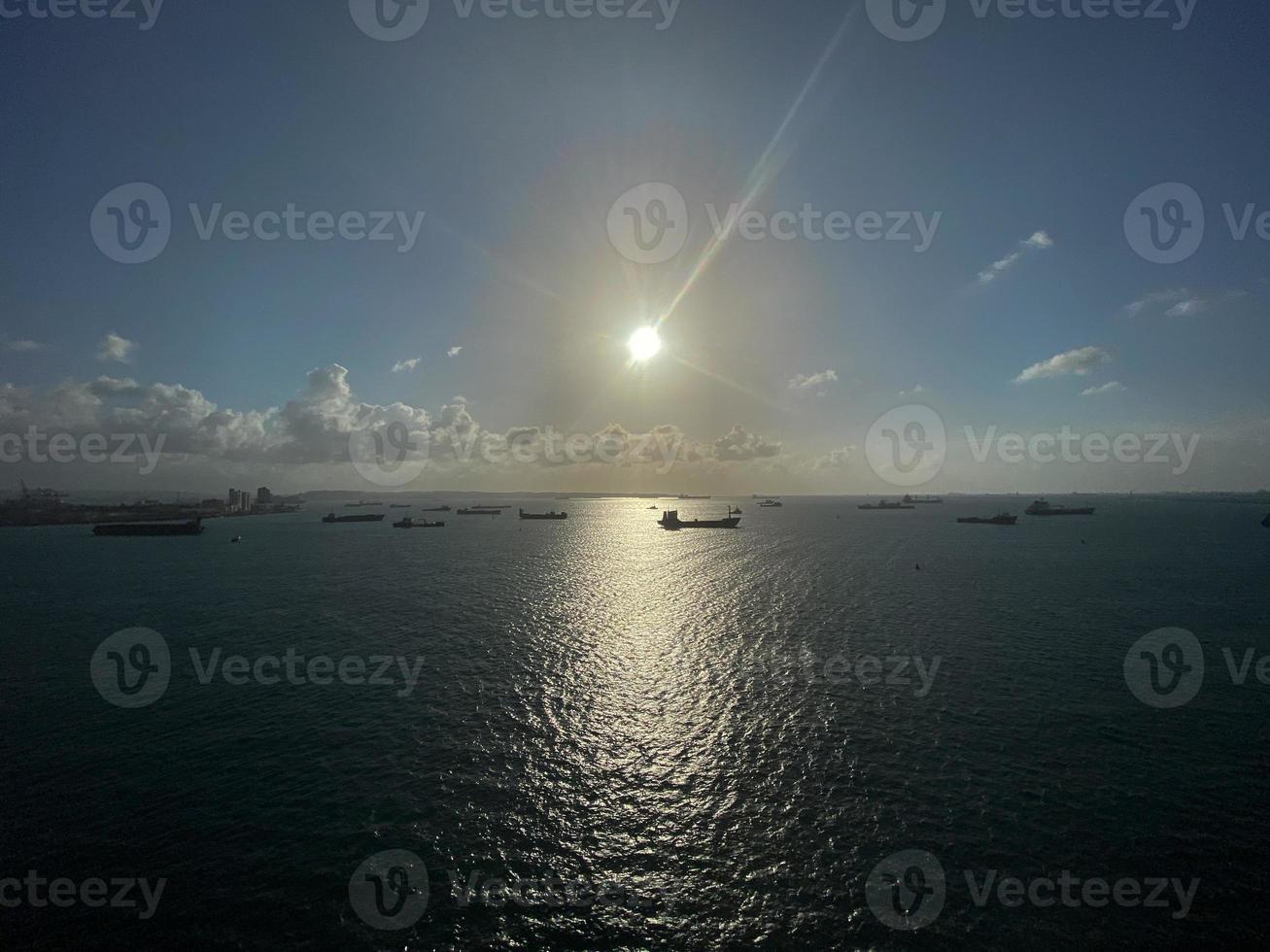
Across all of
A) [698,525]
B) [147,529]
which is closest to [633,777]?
[698,525]

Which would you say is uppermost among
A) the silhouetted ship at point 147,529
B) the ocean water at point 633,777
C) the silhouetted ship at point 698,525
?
the silhouetted ship at point 698,525

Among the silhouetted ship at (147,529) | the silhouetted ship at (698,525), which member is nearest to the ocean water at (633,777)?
the silhouetted ship at (147,529)

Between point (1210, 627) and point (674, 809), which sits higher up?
point (1210, 627)

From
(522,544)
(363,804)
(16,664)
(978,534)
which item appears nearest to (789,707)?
(363,804)

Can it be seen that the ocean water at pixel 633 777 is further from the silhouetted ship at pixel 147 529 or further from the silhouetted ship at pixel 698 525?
the silhouetted ship at pixel 698 525

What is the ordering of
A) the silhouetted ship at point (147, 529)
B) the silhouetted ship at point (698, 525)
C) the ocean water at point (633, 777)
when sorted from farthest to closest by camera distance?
the silhouetted ship at point (698, 525) < the silhouetted ship at point (147, 529) < the ocean water at point (633, 777)

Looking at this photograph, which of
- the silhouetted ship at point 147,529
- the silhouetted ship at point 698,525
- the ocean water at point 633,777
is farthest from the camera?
the silhouetted ship at point 698,525

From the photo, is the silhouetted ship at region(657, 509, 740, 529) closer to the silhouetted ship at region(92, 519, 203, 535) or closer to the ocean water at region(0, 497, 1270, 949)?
the ocean water at region(0, 497, 1270, 949)

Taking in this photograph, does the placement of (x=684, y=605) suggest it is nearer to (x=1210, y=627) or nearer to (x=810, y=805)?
(x=810, y=805)
